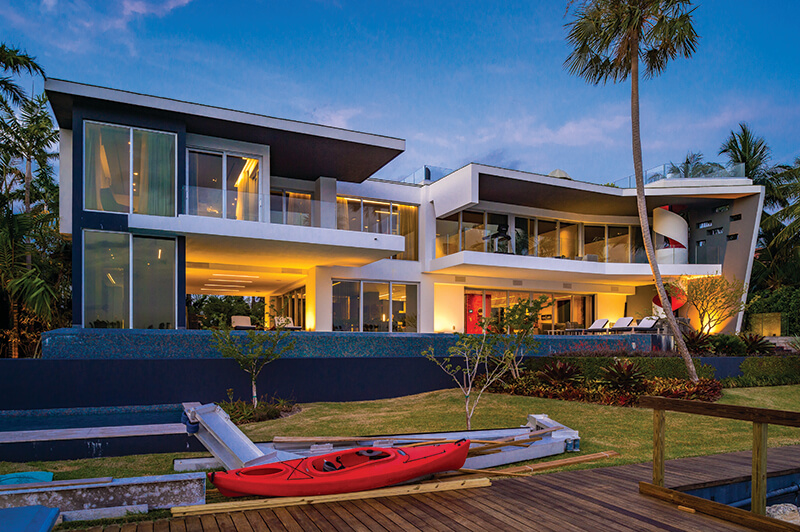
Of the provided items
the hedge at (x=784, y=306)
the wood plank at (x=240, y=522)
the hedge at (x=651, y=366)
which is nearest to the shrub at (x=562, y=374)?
the hedge at (x=651, y=366)

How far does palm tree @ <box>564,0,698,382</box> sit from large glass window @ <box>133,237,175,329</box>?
12153 millimetres

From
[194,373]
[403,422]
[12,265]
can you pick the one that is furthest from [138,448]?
[12,265]

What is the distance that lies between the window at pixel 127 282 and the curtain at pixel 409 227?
9.73 m

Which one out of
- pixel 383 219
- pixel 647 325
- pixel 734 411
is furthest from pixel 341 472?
pixel 647 325

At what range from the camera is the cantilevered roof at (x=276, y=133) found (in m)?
13.9

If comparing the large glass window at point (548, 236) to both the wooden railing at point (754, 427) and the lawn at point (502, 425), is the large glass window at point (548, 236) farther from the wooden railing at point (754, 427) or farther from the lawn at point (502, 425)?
the wooden railing at point (754, 427)

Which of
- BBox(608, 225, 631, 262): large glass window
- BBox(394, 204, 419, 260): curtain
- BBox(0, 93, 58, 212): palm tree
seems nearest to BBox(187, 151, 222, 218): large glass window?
BBox(0, 93, 58, 212): palm tree

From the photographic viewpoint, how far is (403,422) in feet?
33.8

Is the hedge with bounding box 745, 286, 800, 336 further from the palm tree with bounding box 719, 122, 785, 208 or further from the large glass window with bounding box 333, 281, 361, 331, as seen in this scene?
the large glass window with bounding box 333, 281, 361, 331

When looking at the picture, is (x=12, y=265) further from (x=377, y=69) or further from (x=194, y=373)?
(x=377, y=69)

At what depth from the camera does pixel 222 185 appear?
53.6ft

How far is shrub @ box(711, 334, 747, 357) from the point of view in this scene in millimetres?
15492

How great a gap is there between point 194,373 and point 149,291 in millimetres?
4106

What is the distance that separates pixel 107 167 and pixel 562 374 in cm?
1290
